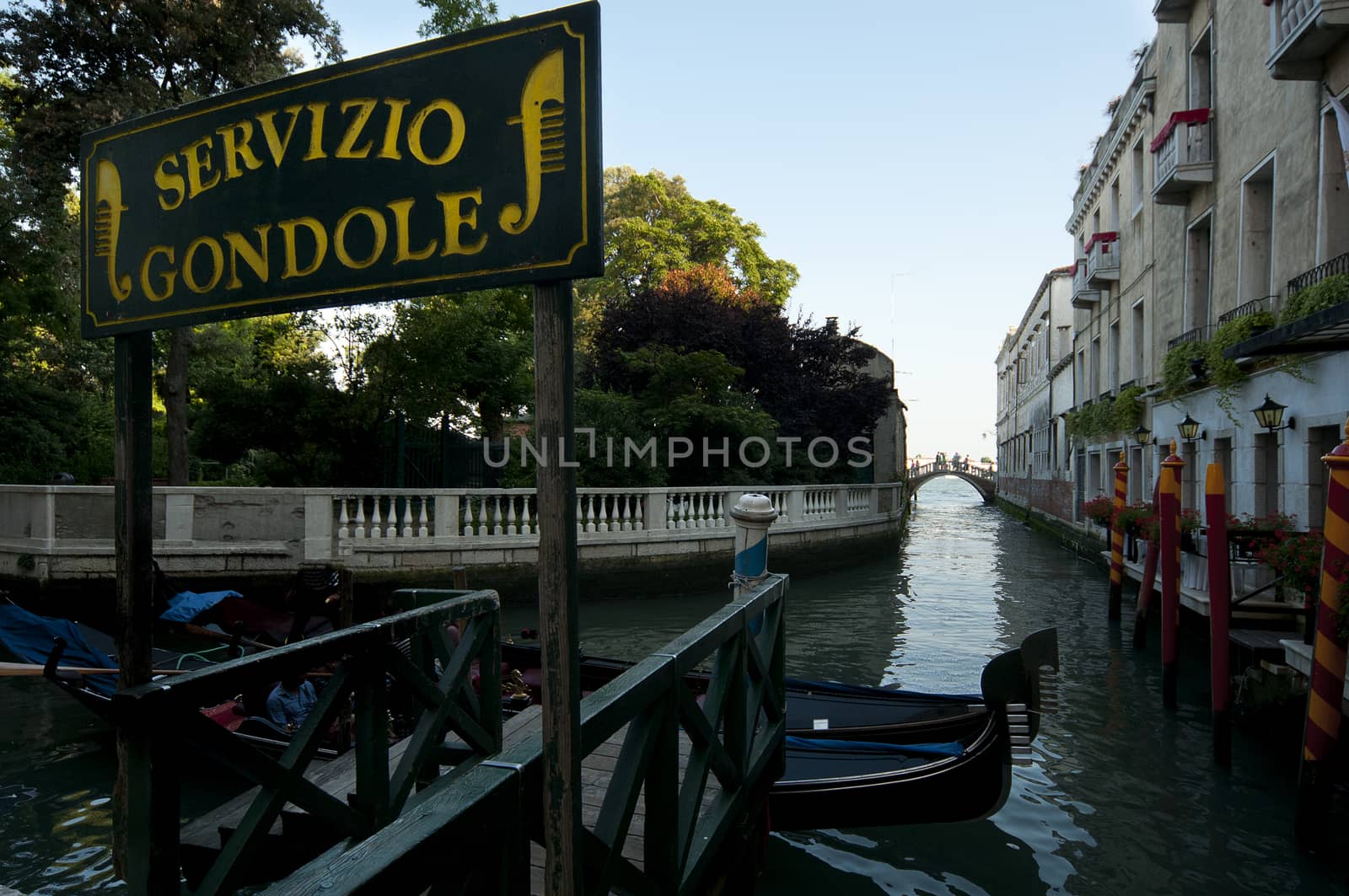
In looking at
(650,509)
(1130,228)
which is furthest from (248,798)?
(1130,228)

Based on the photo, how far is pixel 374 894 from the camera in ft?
4.27

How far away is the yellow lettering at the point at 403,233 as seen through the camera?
1781 mm

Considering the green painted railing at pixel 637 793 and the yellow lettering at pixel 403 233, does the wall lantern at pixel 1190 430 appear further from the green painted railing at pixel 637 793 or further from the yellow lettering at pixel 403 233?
the yellow lettering at pixel 403 233

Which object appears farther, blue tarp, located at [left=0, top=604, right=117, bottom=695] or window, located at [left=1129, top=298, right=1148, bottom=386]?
window, located at [left=1129, top=298, right=1148, bottom=386]

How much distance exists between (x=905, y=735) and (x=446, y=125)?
13.8ft

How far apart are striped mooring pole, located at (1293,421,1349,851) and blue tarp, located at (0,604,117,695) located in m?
7.55

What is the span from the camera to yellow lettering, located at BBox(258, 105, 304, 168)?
194 cm

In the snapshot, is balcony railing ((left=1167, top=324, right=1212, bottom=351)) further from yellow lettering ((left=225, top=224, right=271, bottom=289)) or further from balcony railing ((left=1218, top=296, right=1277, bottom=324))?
yellow lettering ((left=225, top=224, right=271, bottom=289))

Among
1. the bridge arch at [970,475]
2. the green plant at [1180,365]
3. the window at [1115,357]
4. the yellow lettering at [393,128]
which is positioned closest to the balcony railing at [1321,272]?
the green plant at [1180,365]

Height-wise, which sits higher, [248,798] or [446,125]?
[446,125]

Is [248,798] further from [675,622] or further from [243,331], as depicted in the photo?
[243,331]

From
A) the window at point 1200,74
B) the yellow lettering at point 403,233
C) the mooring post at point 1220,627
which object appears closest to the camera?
the yellow lettering at point 403,233

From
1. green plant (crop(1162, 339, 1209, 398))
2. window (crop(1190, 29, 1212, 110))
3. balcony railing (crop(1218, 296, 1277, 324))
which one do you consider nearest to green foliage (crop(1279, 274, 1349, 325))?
balcony railing (crop(1218, 296, 1277, 324))

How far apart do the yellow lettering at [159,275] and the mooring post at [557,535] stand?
1046 millimetres
